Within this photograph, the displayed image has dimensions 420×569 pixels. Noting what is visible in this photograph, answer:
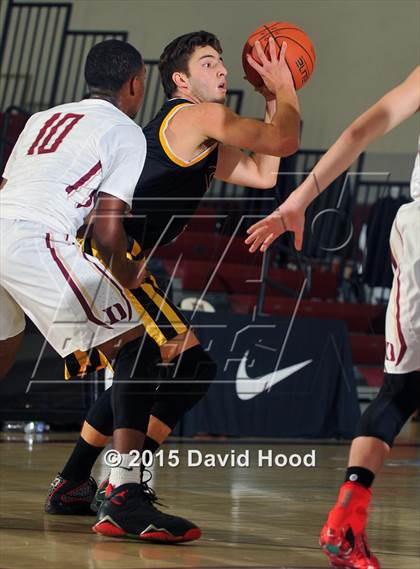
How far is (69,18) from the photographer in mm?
13586

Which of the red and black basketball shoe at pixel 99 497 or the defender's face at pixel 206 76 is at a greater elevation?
the defender's face at pixel 206 76

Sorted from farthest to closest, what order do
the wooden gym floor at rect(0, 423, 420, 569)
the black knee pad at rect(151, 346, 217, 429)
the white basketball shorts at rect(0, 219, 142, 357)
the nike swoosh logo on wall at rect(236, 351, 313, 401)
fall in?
1. the nike swoosh logo on wall at rect(236, 351, 313, 401)
2. the black knee pad at rect(151, 346, 217, 429)
3. the white basketball shorts at rect(0, 219, 142, 357)
4. the wooden gym floor at rect(0, 423, 420, 569)

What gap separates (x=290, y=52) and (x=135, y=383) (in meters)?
1.32

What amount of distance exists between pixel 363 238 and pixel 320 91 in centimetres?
204

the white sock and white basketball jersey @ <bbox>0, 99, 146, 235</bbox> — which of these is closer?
white basketball jersey @ <bbox>0, 99, 146, 235</bbox>

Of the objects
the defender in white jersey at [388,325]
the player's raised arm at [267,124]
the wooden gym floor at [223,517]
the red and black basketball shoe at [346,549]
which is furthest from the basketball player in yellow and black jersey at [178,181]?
the red and black basketball shoe at [346,549]

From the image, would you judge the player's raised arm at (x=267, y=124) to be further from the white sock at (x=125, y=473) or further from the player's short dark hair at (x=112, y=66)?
the white sock at (x=125, y=473)

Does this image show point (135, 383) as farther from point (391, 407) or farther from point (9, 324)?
point (391, 407)

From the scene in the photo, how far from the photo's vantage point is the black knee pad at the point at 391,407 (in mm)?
3148

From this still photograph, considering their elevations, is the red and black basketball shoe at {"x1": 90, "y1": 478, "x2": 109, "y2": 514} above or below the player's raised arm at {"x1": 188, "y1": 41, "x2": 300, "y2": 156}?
below

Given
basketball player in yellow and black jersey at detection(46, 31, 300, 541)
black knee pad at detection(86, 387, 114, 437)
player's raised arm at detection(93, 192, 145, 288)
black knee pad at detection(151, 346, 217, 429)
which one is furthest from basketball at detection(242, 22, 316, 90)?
black knee pad at detection(86, 387, 114, 437)

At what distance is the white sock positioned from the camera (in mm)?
3781

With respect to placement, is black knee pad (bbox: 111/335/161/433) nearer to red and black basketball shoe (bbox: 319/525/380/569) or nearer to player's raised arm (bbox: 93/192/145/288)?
player's raised arm (bbox: 93/192/145/288)

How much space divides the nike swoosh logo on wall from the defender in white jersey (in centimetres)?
483
